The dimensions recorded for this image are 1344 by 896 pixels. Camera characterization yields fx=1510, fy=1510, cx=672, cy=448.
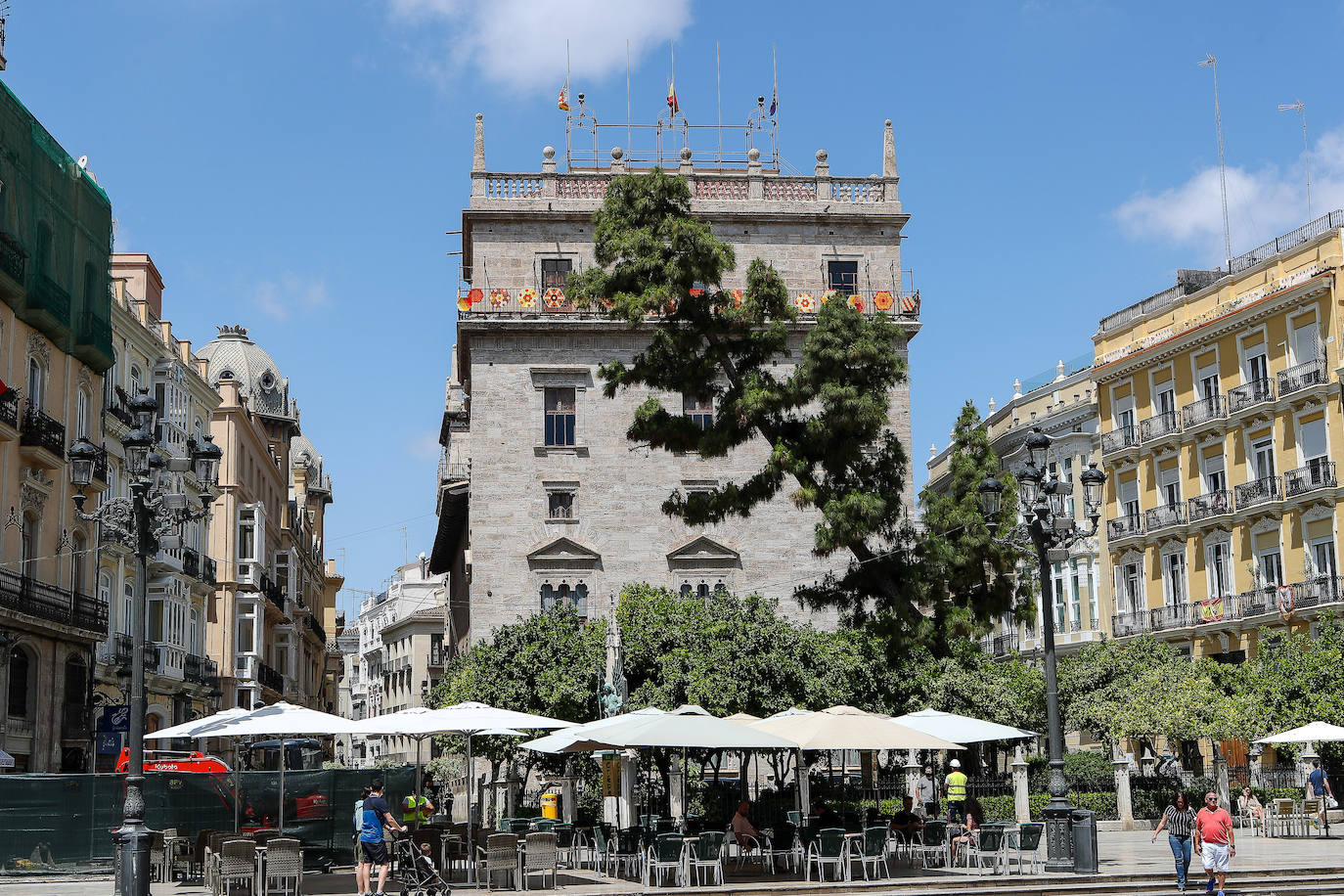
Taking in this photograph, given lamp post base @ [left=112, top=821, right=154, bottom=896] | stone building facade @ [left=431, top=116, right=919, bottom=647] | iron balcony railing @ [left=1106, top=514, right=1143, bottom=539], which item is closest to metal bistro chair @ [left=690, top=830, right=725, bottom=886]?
lamp post base @ [left=112, top=821, right=154, bottom=896]

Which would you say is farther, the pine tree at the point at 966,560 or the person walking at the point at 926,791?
the pine tree at the point at 966,560

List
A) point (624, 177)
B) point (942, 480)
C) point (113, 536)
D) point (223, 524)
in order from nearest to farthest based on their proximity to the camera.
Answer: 1. point (113, 536)
2. point (624, 177)
3. point (223, 524)
4. point (942, 480)

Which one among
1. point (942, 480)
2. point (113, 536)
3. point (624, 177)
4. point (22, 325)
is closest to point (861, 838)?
point (113, 536)

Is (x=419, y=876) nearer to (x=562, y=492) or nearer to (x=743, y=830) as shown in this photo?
(x=743, y=830)

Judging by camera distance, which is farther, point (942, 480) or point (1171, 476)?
point (942, 480)

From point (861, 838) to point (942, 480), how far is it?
48.2 meters

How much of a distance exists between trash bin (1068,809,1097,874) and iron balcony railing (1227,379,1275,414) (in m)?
26.5

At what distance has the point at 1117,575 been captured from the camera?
5084 centimetres

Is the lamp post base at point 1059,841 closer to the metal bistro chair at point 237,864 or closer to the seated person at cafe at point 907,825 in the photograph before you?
the seated person at cafe at point 907,825

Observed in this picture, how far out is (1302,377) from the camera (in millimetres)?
42875

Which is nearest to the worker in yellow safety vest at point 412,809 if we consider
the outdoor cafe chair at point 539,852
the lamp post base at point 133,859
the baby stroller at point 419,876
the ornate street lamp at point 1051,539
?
the baby stroller at point 419,876

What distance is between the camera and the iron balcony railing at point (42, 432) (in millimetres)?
34469

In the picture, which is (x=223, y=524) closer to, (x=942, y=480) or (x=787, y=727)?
(x=942, y=480)

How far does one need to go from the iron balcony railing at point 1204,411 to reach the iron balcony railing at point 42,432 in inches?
1293
